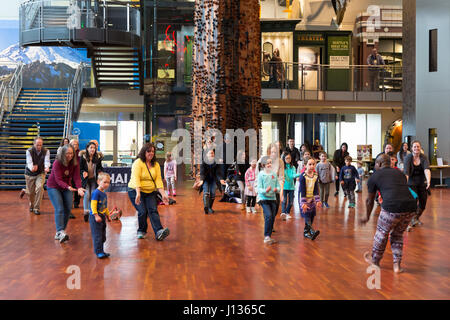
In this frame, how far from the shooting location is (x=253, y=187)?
1300cm

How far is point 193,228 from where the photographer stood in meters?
10.6

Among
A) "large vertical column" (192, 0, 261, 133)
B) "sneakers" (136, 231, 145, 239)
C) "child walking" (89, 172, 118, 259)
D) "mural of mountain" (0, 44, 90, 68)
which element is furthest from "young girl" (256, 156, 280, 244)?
"mural of mountain" (0, 44, 90, 68)

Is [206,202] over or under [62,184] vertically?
under

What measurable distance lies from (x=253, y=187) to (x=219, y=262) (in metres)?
5.69

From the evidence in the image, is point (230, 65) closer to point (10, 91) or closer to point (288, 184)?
point (288, 184)

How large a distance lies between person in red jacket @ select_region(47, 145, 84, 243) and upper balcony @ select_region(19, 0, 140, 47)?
13.8 metres

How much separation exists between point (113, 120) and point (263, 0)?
979 centimetres


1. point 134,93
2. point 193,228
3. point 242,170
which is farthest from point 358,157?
point 193,228

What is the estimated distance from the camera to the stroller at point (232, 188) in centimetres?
1533

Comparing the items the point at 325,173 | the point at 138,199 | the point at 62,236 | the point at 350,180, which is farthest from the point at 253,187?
the point at 62,236

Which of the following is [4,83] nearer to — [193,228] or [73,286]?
[193,228]

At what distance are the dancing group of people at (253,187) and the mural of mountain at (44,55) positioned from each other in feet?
59.4

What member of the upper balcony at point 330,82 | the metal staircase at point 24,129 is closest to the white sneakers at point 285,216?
the metal staircase at point 24,129

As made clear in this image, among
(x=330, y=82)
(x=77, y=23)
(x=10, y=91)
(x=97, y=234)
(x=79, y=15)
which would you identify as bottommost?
(x=97, y=234)
